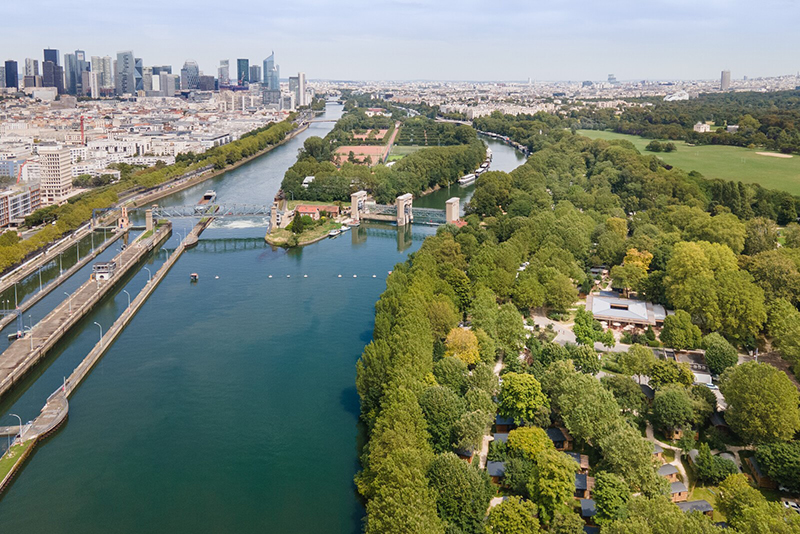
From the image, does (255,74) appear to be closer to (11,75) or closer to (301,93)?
(301,93)

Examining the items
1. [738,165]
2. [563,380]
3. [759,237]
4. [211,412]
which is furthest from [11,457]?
[738,165]

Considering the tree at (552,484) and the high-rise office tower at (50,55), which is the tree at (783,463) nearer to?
the tree at (552,484)

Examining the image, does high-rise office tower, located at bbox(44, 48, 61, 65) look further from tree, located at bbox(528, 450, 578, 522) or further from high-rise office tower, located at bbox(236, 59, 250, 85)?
tree, located at bbox(528, 450, 578, 522)

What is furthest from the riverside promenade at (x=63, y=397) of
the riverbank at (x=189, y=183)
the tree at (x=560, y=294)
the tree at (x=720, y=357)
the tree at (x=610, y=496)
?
the riverbank at (x=189, y=183)

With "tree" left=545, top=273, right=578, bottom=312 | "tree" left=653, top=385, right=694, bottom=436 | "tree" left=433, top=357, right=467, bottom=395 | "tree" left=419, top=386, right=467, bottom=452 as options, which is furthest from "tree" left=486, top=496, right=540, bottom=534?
"tree" left=545, top=273, right=578, bottom=312

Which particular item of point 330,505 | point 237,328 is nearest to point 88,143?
point 237,328

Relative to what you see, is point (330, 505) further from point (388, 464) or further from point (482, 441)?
point (482, 441)
